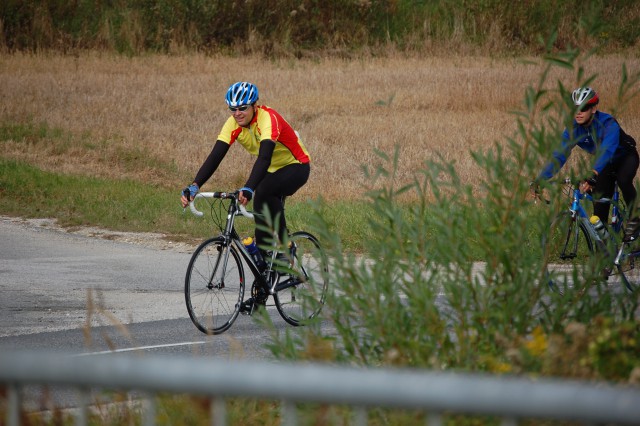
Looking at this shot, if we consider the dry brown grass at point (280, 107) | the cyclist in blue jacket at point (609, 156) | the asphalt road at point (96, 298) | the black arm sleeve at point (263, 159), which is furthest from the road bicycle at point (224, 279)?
the dry brown grass at point (280, 107)

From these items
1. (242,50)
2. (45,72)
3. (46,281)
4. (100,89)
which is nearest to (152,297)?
(46,281)

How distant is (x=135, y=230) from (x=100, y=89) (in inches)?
598

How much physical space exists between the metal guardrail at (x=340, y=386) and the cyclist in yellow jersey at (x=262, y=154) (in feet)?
21.0

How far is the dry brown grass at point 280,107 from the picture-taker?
21250 mm

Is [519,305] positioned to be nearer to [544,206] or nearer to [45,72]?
[544,206]

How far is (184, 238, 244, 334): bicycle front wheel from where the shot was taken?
8672mm

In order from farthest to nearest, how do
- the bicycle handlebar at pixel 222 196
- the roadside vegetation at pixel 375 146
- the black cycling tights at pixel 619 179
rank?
the black cycling tights at pixel 619 179, the bicycle handlebar at pixel 222 196, the roadside vegetation at pixel 375 146

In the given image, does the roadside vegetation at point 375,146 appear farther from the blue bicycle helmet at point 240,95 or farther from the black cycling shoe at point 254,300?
the blue bicycle helmet at point 240,95

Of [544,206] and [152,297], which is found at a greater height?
[544,206]

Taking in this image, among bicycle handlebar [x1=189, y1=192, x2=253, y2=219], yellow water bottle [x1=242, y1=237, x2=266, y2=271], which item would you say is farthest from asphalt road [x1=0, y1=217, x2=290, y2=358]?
bicycle handlebar [x1=189, y1=192, x2=253, y2=219]

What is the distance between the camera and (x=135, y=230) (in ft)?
48.6

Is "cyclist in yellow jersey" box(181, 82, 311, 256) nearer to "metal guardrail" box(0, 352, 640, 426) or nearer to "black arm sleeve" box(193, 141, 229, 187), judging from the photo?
"black arm sleeve" box(193, 141, 229, 187)

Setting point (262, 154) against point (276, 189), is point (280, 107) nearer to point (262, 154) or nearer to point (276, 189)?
point (276, 189)

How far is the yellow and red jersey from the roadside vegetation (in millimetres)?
799
